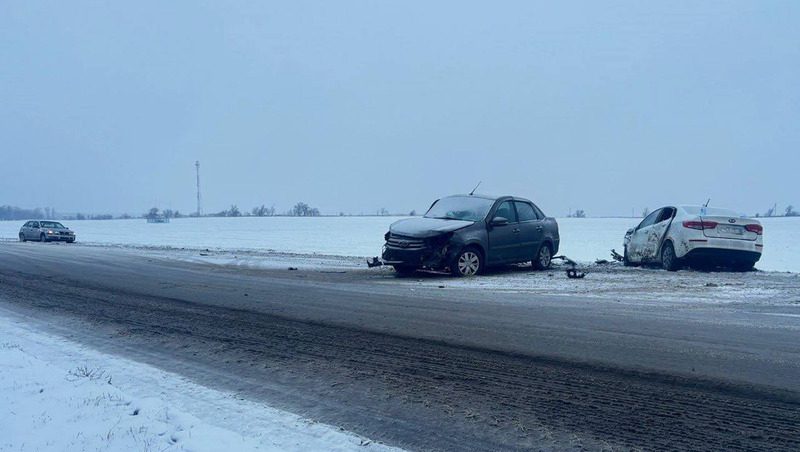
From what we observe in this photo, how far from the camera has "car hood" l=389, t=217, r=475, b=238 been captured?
13016 millimetres

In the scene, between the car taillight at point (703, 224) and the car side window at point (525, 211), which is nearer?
the car taillight at point (703, 224)

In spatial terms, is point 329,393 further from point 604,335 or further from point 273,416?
point 604,335

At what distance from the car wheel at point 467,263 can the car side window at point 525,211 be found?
70.9 inches

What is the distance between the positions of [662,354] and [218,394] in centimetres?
397

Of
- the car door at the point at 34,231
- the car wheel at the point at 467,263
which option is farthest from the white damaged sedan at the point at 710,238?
the car door at the point at 34,231

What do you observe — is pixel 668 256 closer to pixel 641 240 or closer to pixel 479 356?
pixel 641 240

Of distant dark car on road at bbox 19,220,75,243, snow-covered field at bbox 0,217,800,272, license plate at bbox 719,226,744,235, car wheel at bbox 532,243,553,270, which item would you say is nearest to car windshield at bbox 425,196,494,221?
car wheel at bbox 532,243,553,270

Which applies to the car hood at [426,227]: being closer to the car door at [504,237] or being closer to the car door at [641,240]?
the car door at [504,237]

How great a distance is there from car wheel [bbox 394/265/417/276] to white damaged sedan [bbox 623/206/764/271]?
19.3 feet

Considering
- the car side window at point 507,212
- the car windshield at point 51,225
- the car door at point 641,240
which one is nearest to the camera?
the car side window at point 507,212

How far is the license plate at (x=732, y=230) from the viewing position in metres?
13.4

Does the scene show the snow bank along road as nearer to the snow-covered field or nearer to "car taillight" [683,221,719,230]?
"car taillight" [683,221,719,230]

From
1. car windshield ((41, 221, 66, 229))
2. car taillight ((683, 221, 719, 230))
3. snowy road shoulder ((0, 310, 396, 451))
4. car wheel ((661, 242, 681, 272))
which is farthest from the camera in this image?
car windshield ((41, 221, 66, 229))

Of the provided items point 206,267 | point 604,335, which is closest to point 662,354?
point 604,335
